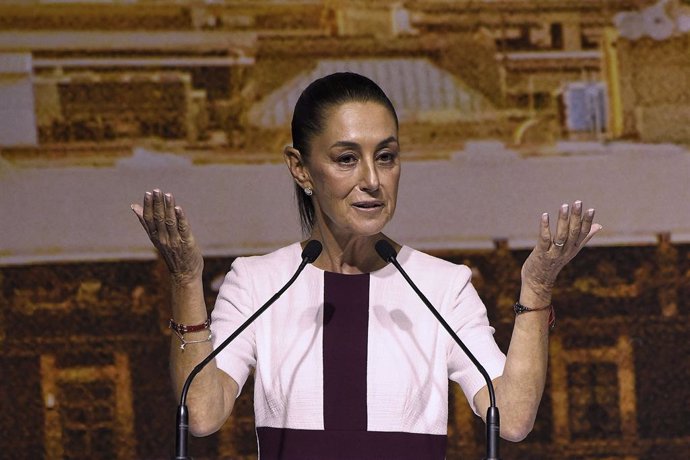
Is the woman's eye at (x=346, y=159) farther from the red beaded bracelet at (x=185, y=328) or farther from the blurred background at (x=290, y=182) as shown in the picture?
the blurred background at (x=290, y=182)

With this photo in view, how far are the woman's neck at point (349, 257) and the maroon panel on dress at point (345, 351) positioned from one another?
0.02 metres

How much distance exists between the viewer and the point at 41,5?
3.53 m

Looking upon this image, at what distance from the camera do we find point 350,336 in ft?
7.11

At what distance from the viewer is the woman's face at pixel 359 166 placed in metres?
2.07

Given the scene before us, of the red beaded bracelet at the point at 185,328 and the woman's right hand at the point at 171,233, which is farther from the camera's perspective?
the red beaded bracelet at the point at 185,328

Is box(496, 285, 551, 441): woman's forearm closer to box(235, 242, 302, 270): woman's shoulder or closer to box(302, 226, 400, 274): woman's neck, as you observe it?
box(302, 226, 400, 274): woman's neck

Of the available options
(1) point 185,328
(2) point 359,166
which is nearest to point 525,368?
(2) point 359,166

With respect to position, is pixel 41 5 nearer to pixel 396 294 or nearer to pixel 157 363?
pixel 157 363

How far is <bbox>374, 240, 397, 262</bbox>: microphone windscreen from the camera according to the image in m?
2.03

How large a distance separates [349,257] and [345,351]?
190 millimetres

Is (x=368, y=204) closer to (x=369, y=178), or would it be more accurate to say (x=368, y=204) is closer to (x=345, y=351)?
(x=369, y=178)

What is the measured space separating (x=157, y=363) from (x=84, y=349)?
224 millimetres

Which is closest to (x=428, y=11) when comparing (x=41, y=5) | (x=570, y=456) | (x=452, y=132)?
(x=452, y=132)

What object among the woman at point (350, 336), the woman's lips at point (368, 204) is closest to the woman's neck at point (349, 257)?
the woman at point (350, 336)
